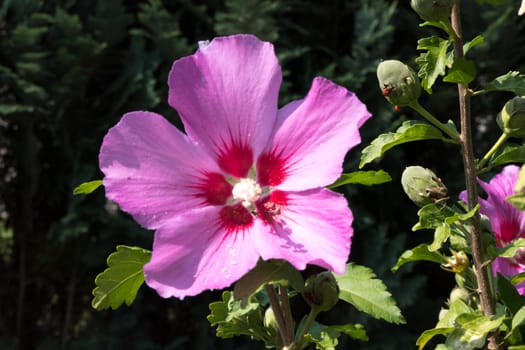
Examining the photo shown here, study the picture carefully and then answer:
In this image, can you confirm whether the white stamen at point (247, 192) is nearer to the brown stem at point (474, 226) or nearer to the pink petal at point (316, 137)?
the pink petal at point (316, 137)

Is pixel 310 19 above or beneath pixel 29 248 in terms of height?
above

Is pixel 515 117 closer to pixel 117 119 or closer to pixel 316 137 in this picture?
pixel 316 137

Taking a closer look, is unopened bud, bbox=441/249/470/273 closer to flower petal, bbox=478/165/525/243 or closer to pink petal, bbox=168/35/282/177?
flower petal, bbox=478/165/525/243

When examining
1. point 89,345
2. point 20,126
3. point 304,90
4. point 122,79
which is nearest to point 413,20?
point 304,90

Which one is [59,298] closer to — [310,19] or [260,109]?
[310,19]

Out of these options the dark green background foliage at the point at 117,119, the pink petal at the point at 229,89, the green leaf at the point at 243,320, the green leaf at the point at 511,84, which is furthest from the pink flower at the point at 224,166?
the dark green background foliage at the point at 117,119

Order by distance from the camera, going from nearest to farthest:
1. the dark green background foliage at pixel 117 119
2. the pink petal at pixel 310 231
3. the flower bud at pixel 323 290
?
1. the pink petal at pixel 310 231
2. the flower bud at pixel 323 290
3. the dark green background foliage at pixel 117 119
